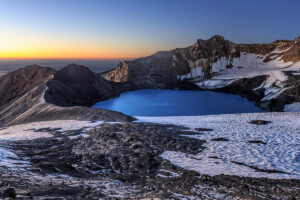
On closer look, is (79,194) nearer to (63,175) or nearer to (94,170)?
(63,175)

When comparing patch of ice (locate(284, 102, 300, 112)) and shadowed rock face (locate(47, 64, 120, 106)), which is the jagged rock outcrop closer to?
shadowed rock face (locate(47, 64, 120, 106))

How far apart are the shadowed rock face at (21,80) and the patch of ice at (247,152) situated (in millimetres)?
56553

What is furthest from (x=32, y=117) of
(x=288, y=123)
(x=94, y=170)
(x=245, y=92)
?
(x=245, y=92)

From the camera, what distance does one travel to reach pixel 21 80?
222ft

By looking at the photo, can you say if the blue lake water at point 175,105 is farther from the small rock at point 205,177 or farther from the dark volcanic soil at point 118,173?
the small rock at point 205,177

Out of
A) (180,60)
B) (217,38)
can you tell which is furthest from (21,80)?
(217,38)

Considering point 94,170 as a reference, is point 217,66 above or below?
above

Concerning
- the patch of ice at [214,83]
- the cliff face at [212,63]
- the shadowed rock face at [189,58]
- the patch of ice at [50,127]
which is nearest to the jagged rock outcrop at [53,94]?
the patch of ice at [50,127]

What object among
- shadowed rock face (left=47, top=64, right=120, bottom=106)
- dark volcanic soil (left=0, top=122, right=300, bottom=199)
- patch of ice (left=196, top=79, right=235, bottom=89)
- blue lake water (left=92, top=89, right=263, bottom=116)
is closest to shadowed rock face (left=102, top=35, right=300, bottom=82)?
patch of ice (left=196, top=79, right=235, bottom=89)

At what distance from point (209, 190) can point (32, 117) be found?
2910cm

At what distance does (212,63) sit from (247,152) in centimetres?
8769

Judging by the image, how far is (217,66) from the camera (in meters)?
96.4

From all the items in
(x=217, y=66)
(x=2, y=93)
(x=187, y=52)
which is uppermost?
(x=187, y=52)

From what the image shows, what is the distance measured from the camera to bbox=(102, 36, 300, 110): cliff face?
8225 cm
